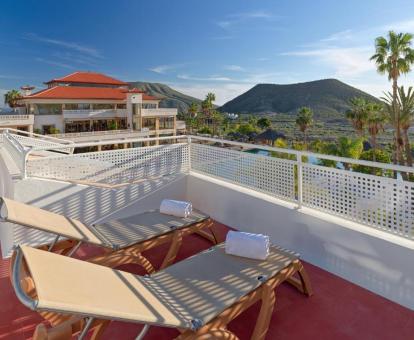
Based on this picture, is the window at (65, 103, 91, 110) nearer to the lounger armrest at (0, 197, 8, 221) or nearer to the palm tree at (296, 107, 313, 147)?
the palm tree at (296, 107, 313, 147)

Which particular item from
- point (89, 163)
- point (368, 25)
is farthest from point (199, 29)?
point (89, 163)

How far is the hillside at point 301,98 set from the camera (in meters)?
58.1

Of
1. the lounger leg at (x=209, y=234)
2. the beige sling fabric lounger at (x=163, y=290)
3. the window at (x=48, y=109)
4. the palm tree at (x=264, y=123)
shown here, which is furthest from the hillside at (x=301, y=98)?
the beige sling fabric lounger at (x=163, y=290)

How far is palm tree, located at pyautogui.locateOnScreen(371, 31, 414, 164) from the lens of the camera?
22.3 meters

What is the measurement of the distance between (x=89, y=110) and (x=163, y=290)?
32240mm

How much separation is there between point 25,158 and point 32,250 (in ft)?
6.63

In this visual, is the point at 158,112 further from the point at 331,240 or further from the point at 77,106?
the point at 331,240

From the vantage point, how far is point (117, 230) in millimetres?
3113

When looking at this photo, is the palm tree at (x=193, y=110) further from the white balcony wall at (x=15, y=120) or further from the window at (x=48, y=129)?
the white balcony wall at (x=15, y=120)

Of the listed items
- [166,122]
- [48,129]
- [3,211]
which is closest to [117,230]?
[3,211]

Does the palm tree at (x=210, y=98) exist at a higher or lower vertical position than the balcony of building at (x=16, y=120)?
higher

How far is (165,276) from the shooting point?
7.47 ft

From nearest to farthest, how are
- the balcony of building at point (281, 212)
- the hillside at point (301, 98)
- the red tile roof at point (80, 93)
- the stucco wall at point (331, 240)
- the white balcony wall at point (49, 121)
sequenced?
the balcony of building at point (281, 212), the stucco wall at point (331, 240), the white balcony wall at point (49, 121), the red tile roof at point (80, 93), the hillside at point (301, 98)

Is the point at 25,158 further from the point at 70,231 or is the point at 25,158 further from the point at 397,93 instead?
the point at 397,93
